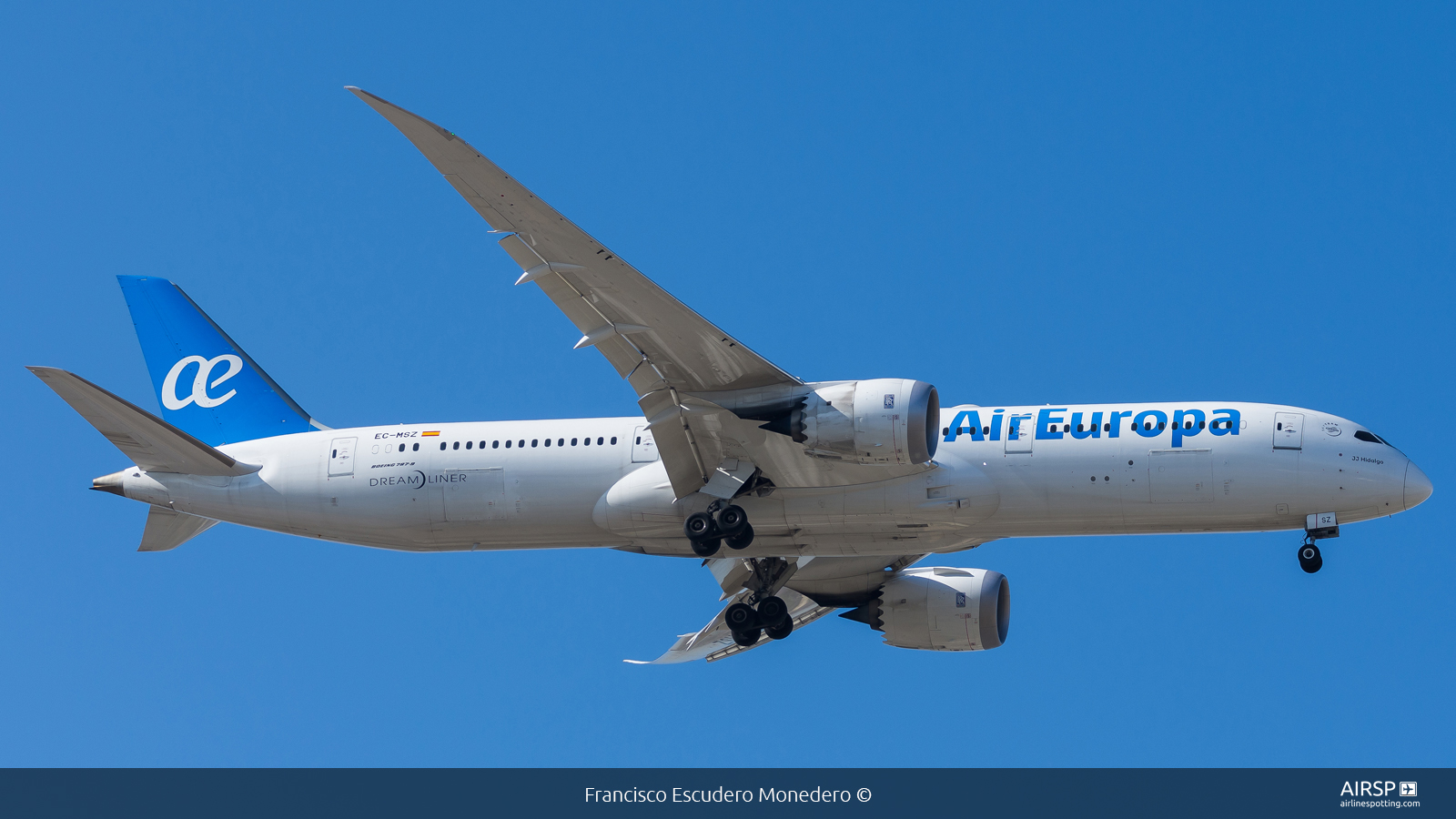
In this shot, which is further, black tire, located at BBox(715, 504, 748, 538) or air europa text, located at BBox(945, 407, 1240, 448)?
black tire, located at BBox(715, 504, 748, 538)

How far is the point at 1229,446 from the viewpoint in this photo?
2827cm

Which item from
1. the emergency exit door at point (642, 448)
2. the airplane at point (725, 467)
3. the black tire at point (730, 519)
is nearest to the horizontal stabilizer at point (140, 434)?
the airplane at point (725, 467)

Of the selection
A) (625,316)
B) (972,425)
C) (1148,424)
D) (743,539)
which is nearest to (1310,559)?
(1148,424)

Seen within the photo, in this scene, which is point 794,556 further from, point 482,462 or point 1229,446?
point 1229,446

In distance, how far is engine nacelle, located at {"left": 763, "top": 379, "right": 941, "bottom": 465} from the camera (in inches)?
1073

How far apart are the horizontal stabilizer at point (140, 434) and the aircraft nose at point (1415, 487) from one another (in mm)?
21617

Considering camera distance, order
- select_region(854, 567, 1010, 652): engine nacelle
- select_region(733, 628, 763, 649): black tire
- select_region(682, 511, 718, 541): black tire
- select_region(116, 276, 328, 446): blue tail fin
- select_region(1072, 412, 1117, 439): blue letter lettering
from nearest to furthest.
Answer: select_region(1072, 412, 1117, 439): blue letter lettering < select_region(682, 511, 718, 541): black tire < select_region(733, 628, 763, 649): black tire < select_region(116, 276, 328, 446): blue tail fin < select_region(854, 567, 1010, 652): engine nacelle

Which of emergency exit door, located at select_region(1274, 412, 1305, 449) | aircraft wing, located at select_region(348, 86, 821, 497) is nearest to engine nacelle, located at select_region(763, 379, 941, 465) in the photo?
aircraft wing, located at select_region(348, 86, 821, 497)

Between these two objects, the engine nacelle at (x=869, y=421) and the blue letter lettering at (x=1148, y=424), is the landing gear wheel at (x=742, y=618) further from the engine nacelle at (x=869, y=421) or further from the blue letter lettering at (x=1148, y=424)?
the blue letter lettering at (x=1148, y=424)

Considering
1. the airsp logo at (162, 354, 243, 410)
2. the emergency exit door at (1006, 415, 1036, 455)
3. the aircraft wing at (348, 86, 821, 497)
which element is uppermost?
the airsp logo at (162, 354, 243, 410)

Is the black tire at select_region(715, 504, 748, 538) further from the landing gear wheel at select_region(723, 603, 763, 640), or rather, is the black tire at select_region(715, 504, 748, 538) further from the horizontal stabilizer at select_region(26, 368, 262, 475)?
the horizontal stabilizer at select_region(26, 368, 262, 475)

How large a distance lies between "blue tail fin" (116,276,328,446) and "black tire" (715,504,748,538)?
9823 mm

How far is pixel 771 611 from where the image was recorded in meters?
32.9

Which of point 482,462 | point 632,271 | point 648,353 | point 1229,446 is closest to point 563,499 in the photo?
point 482,462
